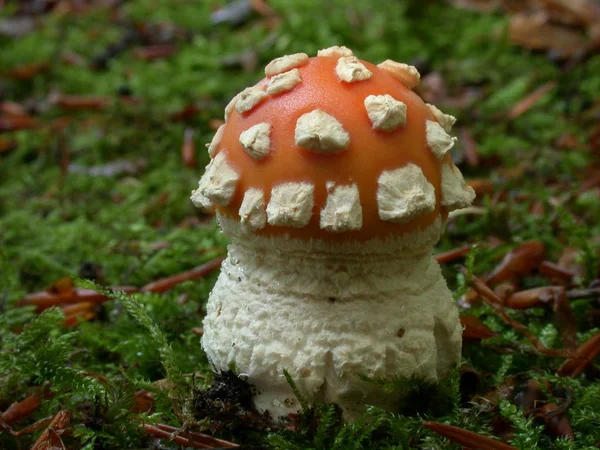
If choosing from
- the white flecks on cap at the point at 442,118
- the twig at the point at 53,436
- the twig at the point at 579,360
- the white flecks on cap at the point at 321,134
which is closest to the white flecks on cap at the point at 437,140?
the white flecks on cap at the point at 442,118

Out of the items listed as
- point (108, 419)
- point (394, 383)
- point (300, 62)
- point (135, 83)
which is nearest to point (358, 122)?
point (300, 62)

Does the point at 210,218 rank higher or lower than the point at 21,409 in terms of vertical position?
lower

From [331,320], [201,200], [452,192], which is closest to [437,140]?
[452,192]

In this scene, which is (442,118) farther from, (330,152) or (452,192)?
(330,152)

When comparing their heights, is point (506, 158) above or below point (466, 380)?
below

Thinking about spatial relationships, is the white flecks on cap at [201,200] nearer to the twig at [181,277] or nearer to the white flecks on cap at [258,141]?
the white flecks on cap at [258,141]

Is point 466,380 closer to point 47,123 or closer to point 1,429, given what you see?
point 1,429

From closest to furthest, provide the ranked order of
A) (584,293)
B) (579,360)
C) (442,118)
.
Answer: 1. (442,118)
2. (579,360)
3. (584,293)

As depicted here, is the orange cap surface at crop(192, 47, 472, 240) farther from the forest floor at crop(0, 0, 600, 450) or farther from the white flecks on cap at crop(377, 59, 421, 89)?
the forest floor at crop(0, 0, 600, 450)
